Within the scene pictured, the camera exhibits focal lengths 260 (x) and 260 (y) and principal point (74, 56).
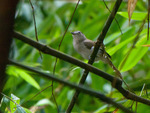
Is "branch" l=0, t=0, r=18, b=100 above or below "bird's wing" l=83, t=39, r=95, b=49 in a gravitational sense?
above

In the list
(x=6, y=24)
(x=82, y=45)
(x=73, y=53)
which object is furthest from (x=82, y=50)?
(x=6, y=24)

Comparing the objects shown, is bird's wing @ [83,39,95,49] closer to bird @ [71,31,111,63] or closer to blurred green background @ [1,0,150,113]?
bird @ [71,31,111,63]

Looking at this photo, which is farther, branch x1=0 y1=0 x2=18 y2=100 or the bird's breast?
the bird's breast

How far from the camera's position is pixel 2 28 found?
0.31 meters

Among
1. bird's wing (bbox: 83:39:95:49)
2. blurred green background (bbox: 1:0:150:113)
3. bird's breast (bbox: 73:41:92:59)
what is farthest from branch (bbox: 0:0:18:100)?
bird's wing (bbox: 83:39:95:49)

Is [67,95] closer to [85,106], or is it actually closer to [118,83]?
[85,106]

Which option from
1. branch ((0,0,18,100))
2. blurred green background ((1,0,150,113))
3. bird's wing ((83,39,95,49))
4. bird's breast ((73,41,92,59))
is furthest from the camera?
bird's wing ((83,39,95,49))

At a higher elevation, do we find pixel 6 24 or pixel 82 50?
pixel 6 24

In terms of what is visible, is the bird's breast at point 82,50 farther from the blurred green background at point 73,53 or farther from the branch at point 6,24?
the branch at point 6,24

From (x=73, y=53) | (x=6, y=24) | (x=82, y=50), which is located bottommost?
(x=73, y=53)

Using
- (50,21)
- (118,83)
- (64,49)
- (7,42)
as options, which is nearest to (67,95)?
(64,49)

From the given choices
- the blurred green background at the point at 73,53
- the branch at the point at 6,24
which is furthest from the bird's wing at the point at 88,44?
the branch at the point at 6,24

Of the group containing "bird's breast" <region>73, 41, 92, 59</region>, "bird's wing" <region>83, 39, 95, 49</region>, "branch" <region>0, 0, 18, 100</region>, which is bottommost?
"bird's breast" <region>73, 41, 92, 59</region>

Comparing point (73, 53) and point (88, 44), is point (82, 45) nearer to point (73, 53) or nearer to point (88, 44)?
point (88, 44)
